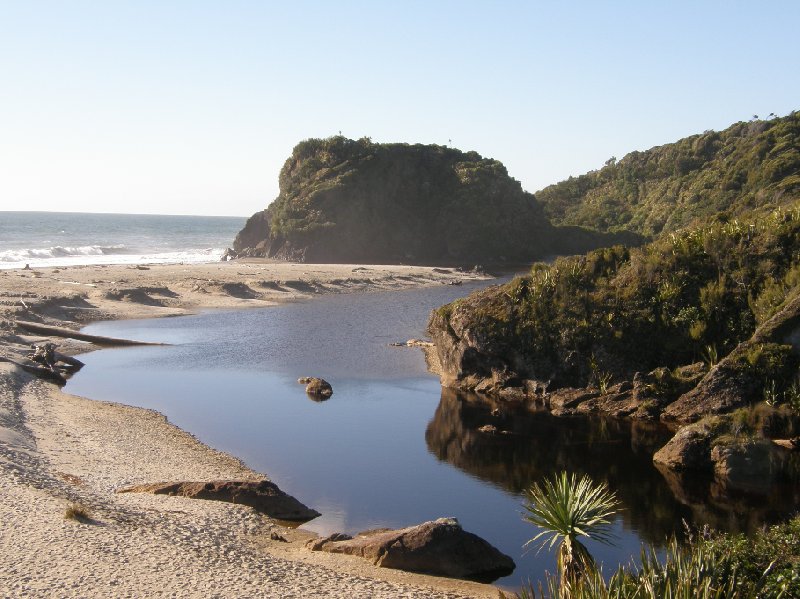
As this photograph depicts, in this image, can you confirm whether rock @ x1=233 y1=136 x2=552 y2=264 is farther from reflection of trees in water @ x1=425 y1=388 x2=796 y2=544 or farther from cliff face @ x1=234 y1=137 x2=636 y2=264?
reflection of trees in water @ x1=425 y1=388 x2=796 y2=544

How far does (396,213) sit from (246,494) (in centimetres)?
9865

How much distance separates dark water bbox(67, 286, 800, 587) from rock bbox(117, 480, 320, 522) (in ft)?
2.07

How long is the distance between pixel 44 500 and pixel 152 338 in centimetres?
3153

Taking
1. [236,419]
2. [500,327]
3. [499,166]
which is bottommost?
[236,419]

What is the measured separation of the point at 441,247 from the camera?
117m

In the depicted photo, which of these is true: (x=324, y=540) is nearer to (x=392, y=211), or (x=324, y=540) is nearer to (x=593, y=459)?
(x=593, y=459)

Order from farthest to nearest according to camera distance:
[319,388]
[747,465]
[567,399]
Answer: [319,388] → [567,399] → [747,465]

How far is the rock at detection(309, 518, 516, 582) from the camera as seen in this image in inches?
671

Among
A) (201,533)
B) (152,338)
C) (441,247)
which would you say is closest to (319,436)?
(201,533)

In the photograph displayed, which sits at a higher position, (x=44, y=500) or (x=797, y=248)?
(x=797, y=248)

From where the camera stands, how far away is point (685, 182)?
123750mm

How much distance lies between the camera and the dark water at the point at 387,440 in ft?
68.4

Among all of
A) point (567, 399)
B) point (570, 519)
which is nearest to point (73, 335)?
point (567, 399)

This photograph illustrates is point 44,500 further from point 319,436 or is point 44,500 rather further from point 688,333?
point 688,333
